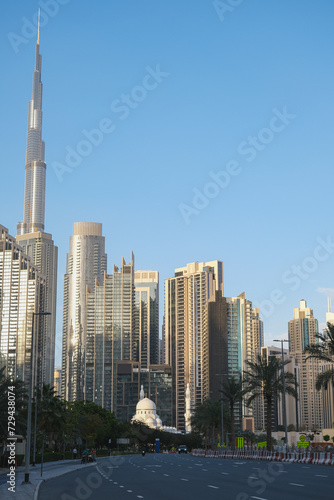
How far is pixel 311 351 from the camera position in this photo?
54.6 m

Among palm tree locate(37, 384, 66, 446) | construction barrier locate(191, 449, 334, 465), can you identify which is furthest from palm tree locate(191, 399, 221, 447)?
palm tree locate(37, 384, 66, 446)

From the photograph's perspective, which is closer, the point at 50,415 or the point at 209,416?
the point at 50,415

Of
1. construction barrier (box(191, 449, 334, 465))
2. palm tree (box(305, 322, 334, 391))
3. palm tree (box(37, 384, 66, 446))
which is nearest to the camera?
construction barrier (box(191, 449, 334, 465))

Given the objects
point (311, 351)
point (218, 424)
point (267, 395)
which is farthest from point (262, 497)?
point (218, 424)

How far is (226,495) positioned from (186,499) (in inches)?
50.6

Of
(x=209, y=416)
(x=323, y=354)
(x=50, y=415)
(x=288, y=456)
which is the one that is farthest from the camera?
(x=209, y=416)

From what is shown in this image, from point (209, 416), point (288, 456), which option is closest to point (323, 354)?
point (288, 456)

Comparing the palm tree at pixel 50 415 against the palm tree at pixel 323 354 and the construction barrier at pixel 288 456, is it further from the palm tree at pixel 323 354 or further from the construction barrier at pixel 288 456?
the palm tree at pixel 323 354

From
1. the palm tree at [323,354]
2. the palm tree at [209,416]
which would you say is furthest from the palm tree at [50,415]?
the palm tree at [323,354]

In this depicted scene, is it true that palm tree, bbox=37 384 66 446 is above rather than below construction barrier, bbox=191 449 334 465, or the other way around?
above

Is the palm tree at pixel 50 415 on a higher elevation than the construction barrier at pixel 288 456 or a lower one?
higher

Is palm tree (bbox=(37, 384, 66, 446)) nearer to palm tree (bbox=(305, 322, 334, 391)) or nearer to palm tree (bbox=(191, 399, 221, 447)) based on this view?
palm tree (bbox=(191, 399, 221, 447))

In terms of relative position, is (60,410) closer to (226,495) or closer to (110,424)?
(110,424)

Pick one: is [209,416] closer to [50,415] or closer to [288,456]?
[50,415]
